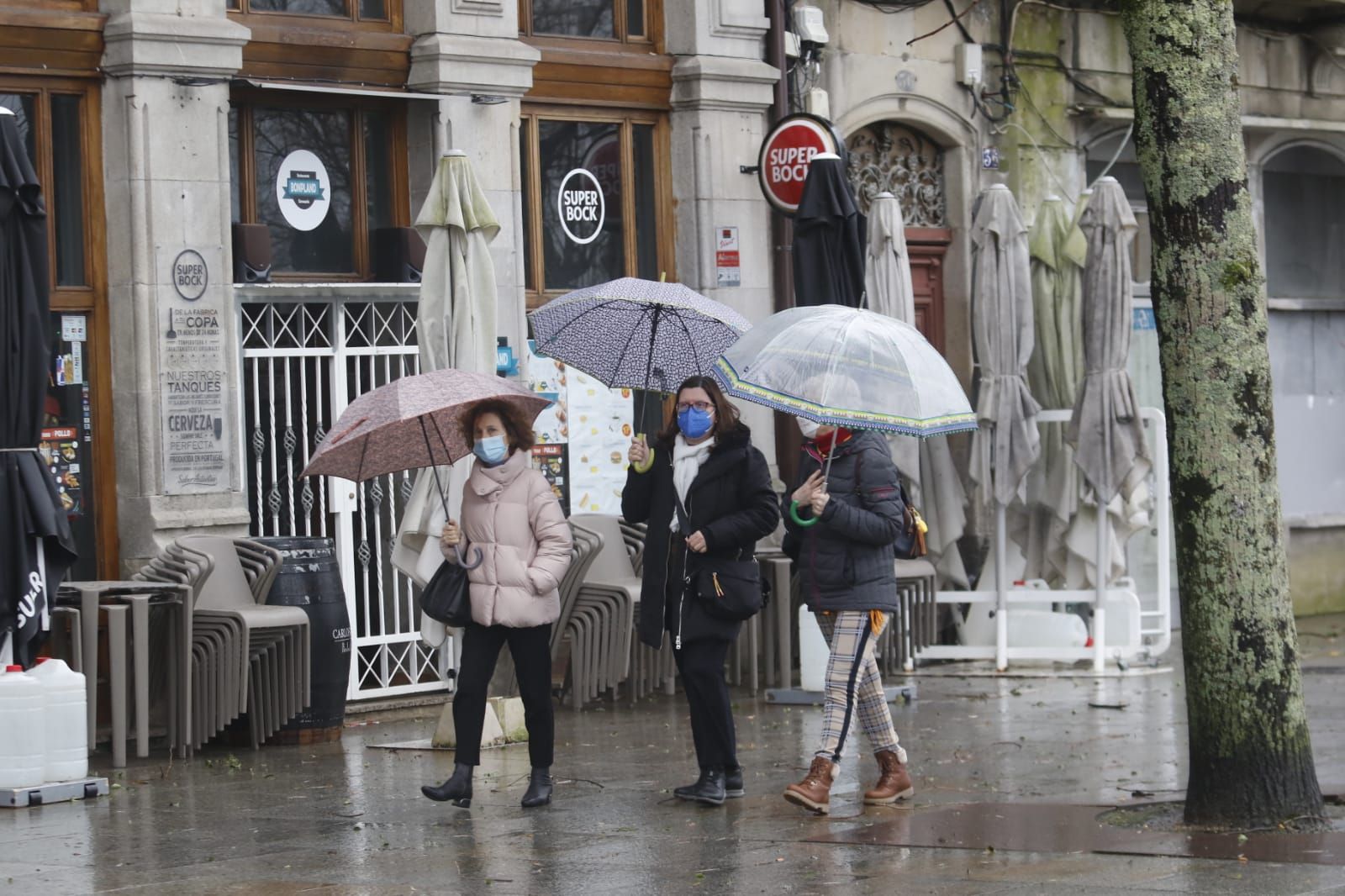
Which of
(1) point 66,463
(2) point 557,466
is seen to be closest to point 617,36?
(2) point 557,466

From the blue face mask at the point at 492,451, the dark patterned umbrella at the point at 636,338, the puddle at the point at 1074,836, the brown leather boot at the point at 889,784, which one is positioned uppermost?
the dark patterned umbrella at the point at 636,338

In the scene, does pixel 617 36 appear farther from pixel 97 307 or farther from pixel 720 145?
pixel 97 307

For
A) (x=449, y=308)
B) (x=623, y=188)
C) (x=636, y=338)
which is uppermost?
(x=623, y=188)

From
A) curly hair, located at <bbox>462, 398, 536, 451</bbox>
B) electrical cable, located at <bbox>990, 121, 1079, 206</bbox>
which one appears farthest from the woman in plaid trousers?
electrical cable, located at <bbox>990, 121, 1079, 206</bbox>

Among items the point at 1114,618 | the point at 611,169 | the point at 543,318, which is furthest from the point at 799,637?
the point at 543,318

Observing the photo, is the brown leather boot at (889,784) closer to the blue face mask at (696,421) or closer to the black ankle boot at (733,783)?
the black ankle boot at (733,783)

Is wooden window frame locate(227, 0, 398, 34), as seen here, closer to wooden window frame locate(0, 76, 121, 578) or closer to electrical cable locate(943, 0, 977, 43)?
wooden window frame locate(0, 76, 121, 578)

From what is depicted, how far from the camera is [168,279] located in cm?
1252

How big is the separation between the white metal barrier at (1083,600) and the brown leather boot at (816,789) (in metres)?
5.96

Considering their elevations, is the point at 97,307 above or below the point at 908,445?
above

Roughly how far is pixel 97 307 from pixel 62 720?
3220 mm

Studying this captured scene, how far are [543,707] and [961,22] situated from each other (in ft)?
28.8

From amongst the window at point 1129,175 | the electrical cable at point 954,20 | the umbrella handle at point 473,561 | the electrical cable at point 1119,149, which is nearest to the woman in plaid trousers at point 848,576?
the umbrella handle at point 473,561

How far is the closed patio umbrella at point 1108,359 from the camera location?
14.6m
